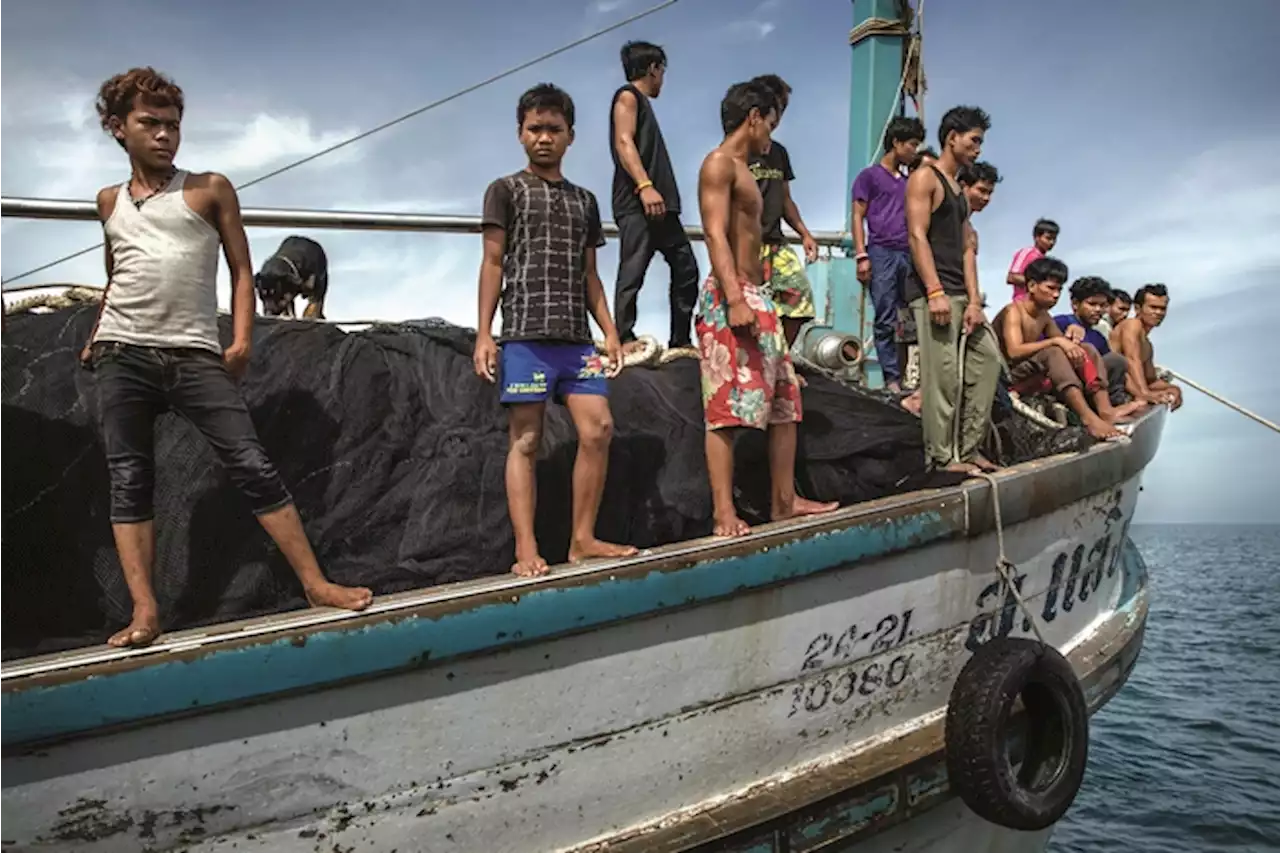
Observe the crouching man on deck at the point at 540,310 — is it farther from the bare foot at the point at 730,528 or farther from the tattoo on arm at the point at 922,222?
the tattoo on arm at the point at 922,222

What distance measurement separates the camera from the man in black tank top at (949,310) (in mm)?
4066

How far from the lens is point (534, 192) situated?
3.11 metres

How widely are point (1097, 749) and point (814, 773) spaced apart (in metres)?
8.68

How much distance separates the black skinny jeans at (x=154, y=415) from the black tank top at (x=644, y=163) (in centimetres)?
237

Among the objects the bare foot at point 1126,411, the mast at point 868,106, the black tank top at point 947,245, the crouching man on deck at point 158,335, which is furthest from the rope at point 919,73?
the crouching man on deck at point 158,335

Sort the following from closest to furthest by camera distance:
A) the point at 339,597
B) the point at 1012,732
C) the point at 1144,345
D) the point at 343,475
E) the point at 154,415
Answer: the point at 339,597 < the point at 154,415 < the point at 343,475 < the point at 1012,732 < the point at 1144,345

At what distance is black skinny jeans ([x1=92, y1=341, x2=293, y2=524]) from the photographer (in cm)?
247

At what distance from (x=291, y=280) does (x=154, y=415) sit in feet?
7.85

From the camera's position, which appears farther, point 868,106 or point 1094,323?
point 868,106

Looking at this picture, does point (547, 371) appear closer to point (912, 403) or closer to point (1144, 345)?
point (912, 403)

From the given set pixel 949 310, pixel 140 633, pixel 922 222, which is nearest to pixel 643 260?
pixel 922 222

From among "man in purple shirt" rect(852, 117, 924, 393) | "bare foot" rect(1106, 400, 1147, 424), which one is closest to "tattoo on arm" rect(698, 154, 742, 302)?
"man in purple shirt" rect(852, 117, 924, 393)

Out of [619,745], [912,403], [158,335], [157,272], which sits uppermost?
[157,272]

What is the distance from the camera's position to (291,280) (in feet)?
15.7
